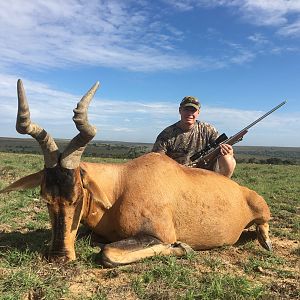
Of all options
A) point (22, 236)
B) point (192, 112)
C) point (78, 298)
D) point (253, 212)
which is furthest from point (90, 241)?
point (192, 112)

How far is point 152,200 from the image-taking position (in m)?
5.86

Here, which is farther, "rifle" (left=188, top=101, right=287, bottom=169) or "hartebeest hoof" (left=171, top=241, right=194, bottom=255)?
"rifle" (left=188, top=101, right=287, bottom=169)

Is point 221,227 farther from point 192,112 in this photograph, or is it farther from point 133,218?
point 192,112

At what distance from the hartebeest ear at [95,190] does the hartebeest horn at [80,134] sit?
267mm

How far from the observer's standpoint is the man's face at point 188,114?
8.69 m

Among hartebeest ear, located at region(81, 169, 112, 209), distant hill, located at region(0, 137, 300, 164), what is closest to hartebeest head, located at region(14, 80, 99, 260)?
hartebeest ear, located at region(81, 169, 112, 209)

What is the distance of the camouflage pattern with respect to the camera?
348 inches

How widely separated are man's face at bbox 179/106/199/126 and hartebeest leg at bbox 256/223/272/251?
259 centimetres

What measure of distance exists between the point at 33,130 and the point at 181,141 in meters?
4.06

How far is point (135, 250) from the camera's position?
5410 millimetres

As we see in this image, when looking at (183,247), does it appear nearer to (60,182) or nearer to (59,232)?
Answer: (59,232)

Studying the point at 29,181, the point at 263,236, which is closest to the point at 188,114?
the point at 263,236

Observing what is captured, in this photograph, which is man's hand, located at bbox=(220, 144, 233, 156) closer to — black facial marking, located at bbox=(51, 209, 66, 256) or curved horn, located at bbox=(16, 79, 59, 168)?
curved horn, located at bbox=(16, 79, 59, 168)

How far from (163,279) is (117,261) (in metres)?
0.68
